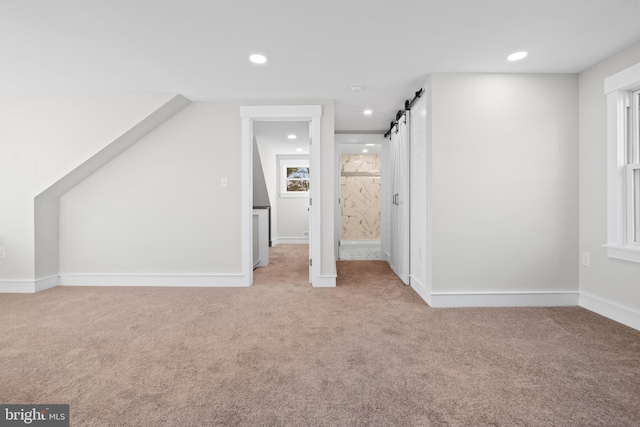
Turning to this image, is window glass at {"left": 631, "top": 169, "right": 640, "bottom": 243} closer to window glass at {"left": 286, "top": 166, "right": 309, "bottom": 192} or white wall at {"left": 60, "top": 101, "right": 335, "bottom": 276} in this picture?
white wall at {"left": 60, "top": 101, "right": 335, "bottom": 276}

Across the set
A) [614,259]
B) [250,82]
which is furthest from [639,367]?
[250,82]

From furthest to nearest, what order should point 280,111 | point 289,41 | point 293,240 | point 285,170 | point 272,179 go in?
point 285,170
point 293,240
point 272,179
point 280,111
point 289,41

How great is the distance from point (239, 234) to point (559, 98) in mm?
3469

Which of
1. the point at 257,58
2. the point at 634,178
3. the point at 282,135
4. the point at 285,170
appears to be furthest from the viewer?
the point at 285,170

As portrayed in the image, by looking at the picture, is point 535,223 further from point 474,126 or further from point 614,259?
point 474,126

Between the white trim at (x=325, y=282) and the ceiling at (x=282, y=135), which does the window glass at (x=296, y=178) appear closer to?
the ceiling at (x=282, y=135)

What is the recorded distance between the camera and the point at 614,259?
2.23m

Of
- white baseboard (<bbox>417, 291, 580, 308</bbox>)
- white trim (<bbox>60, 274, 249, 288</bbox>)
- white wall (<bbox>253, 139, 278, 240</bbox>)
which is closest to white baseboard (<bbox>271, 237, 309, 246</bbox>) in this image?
white wall (<bbox>253, 139, 278, 240</bbox>)

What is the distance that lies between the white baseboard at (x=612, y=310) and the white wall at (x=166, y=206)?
11.2ft

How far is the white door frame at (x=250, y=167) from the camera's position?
3.10 meters

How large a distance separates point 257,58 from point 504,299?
3.06 m

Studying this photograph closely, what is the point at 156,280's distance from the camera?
125 inches

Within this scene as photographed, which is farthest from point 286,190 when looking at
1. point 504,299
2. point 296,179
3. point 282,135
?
point 504,299

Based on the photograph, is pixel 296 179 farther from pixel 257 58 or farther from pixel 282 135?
pixel 257 58
